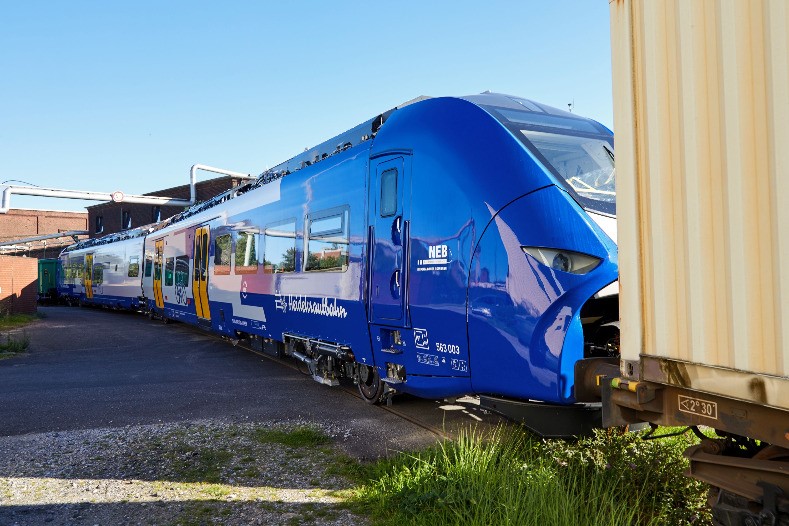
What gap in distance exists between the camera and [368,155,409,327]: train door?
19.8 ft

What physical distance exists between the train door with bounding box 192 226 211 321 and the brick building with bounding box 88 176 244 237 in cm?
Result: 1982

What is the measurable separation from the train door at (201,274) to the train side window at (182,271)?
32.7 inches

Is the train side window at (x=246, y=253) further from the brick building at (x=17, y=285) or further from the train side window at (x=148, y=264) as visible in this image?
the brick building at (x=17, y=285)

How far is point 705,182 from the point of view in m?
2.74

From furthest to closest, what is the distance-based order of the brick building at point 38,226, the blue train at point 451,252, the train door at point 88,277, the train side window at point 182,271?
the brick building at point 38,226 → the train door at point 88,277 → the train side window at point 182,271 → the blue train at point 451,252

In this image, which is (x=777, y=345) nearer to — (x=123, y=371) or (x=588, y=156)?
(x=588, y=156)

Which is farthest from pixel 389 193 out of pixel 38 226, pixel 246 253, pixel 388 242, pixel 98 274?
pixel 38 226

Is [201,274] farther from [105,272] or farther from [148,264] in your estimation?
[105,272]

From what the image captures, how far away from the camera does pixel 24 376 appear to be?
10508 millimetres

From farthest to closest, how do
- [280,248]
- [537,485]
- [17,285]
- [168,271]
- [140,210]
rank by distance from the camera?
[140,210] → [17,285] → [168,271] → [280,248] → [537,485]

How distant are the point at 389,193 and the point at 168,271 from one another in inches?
495

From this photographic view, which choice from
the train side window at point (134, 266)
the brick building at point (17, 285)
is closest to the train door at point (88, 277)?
the brick building at point (17, 285)

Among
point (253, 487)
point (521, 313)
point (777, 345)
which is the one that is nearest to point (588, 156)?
point (521, 313)

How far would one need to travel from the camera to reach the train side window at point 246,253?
33.9ft
